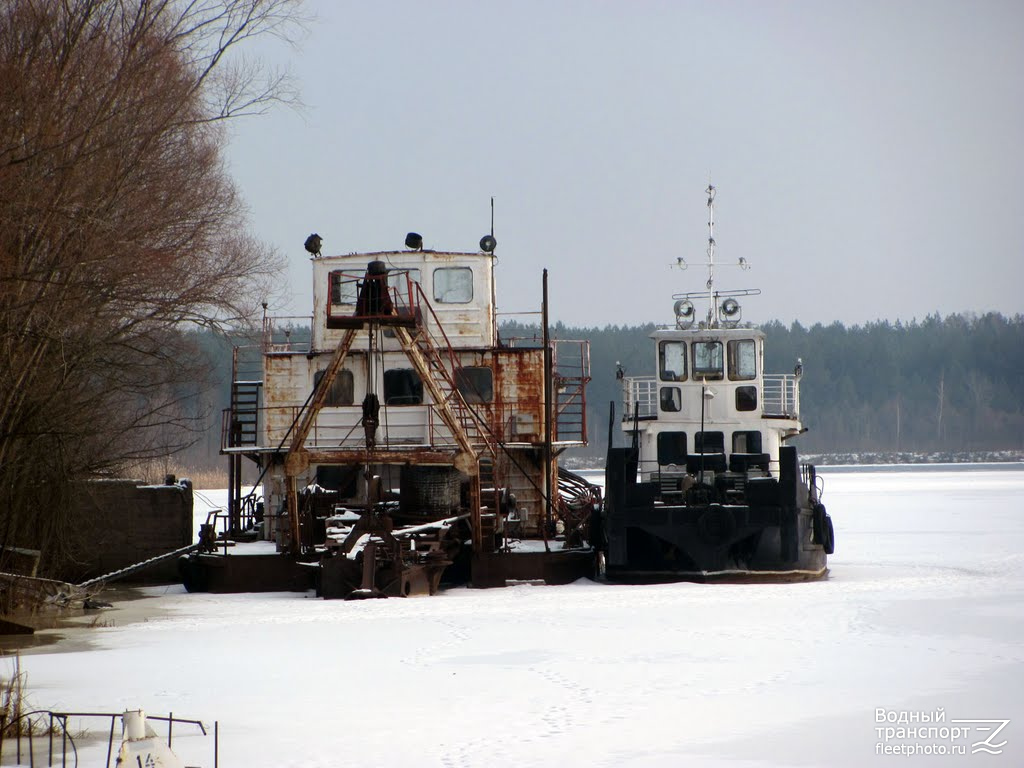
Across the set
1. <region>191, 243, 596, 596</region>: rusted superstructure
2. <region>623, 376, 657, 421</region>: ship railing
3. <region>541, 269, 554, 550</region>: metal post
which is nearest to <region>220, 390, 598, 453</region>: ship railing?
<region>191, 243, 596, 596</region>: rusted superstructure

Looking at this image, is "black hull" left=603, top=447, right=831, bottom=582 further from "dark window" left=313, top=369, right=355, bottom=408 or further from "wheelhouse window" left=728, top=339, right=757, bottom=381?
"dark window" left=313, top=369, right=355, bottom=408

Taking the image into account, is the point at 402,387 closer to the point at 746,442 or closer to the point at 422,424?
the point at 422,424

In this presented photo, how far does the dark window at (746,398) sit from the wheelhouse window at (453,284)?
5038 millimetres

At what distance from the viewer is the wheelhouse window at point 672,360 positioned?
25.3m

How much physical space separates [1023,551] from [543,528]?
993 centimetres

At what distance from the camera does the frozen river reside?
10086 mm

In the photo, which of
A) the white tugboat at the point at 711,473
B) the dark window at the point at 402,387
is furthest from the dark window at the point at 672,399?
the dark window at the point at 402,387

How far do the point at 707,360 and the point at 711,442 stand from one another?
152 centimetres

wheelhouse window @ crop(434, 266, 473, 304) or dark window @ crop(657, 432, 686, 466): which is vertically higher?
wheelhouse window @ crop(434, 266, 473, 304)

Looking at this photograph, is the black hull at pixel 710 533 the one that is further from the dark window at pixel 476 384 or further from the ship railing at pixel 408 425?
the dark window at pixel 476 384

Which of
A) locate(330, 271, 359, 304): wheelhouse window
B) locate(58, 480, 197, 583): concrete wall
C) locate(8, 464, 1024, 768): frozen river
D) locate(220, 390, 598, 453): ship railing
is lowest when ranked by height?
locate(8, 464, 1024, 768): frozen river

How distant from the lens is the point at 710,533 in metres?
22.1

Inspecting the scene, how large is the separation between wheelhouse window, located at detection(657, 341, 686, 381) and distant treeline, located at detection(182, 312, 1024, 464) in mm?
96310

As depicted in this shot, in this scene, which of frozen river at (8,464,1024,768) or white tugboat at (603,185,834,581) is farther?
white tugboat at (603,185,834,581)
